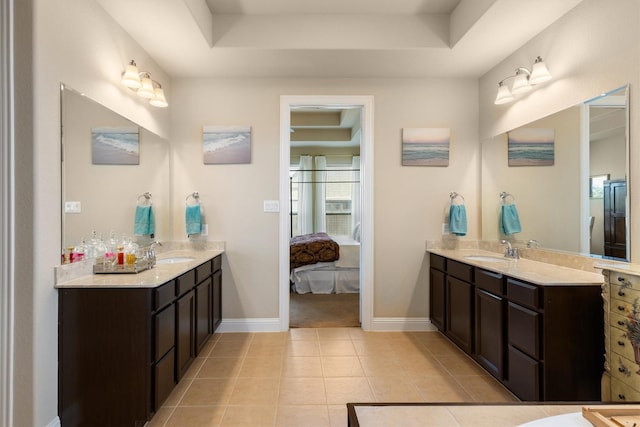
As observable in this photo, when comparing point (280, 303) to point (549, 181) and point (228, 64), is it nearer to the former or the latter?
point (228, 64)

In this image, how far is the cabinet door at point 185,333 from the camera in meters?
2.21

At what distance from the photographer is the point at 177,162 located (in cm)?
338

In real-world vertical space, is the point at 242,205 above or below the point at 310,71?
below

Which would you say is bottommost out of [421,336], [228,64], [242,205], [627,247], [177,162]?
[421,336]

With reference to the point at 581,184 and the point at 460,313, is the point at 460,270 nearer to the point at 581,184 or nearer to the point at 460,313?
the point at 460,313

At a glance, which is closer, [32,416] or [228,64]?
[32,416]

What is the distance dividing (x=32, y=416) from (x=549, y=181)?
3.43m

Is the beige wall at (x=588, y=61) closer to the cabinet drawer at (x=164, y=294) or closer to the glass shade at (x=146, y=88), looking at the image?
the cabinet drawer at (x=164, y=294)

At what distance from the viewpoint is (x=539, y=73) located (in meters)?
2.46

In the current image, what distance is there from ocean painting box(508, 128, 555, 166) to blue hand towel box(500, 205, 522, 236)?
15.4 inches

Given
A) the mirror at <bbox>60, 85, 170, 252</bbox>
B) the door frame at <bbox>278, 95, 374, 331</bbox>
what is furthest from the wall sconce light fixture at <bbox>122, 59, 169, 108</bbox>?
the door frame at <bbox>278, 95, 374, 331</bbox>

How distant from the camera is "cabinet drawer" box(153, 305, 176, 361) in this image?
6.22ft

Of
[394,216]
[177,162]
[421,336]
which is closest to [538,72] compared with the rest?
[394,216]

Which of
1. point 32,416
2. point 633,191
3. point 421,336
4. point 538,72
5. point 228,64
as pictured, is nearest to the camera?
point 32,416
